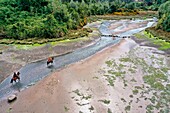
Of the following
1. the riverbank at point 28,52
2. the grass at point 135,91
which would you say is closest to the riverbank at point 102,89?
the grass at point 135,91

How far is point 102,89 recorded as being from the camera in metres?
26.2

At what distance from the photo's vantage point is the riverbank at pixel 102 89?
22.5 meters

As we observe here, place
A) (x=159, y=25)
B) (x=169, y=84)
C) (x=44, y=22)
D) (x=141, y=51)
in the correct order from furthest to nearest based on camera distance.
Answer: (x=159, y=25) < (x=44, y=22) < (x=141, y=51) < (x=169, y=84)

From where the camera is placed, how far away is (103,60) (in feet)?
121

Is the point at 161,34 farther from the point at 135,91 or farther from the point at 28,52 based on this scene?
the point at 135,91

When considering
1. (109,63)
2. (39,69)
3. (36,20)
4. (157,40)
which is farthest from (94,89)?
(36,20)

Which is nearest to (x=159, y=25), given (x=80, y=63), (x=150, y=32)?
(x=150, y=32)

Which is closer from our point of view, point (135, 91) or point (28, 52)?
point (135, 91)

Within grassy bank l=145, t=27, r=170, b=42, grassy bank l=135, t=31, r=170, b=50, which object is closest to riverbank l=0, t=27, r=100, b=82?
grassy bank l=135, t=31, r=170, b=50

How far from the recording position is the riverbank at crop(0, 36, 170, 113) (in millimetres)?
22484

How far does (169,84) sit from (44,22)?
3854cm

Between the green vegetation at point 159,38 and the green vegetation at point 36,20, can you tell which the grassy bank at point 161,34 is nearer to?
the green vegetation at point 159,38

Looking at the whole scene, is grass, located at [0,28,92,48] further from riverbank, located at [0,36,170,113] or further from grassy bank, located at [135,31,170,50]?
grassy bank, located at [135,31,170,50]

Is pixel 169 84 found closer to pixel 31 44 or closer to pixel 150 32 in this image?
pixel 31 44
